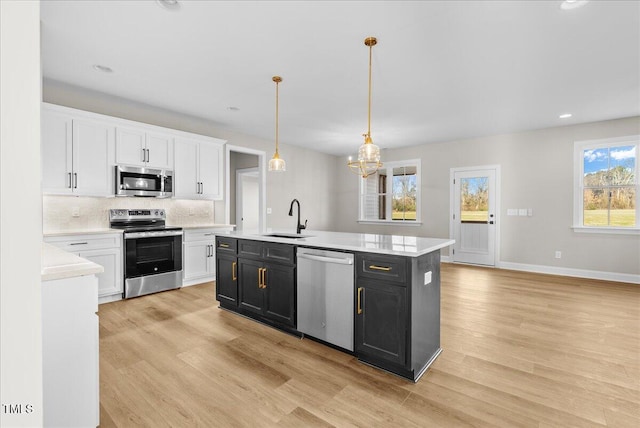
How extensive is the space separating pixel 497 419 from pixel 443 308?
196 centimetres

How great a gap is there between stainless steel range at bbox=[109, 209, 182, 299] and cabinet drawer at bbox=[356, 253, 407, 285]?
3.15 metres

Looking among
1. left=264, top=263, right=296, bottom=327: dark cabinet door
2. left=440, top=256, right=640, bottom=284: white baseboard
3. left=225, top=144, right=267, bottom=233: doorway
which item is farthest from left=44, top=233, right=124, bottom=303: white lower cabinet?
left=440, top=256, right=640, bottom=284: white baseboard

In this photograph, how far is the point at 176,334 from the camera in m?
2.91

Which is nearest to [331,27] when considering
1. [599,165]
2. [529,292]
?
[529,292]

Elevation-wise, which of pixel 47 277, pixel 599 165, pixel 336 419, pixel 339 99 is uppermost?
pixel 339 99

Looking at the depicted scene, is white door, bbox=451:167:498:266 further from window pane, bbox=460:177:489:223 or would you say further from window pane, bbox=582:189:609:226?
window pane, bbox=582:189:609:226

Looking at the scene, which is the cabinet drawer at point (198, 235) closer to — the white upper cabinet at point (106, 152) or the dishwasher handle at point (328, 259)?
the white upper cabinet at point (106, 152)

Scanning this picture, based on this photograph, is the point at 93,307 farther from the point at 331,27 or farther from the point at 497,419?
the point at 331,27

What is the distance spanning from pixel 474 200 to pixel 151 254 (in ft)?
19.4

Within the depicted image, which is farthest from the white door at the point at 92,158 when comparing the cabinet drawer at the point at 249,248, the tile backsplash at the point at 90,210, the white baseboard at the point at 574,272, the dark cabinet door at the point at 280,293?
the white baseboard at the point at 574,272

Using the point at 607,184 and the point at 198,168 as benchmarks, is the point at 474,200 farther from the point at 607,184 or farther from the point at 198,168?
the point at 198,168

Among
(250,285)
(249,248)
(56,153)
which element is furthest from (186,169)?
(250,285)

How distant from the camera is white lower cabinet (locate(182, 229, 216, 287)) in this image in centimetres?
466

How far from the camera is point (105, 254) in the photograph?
3.83 meters
